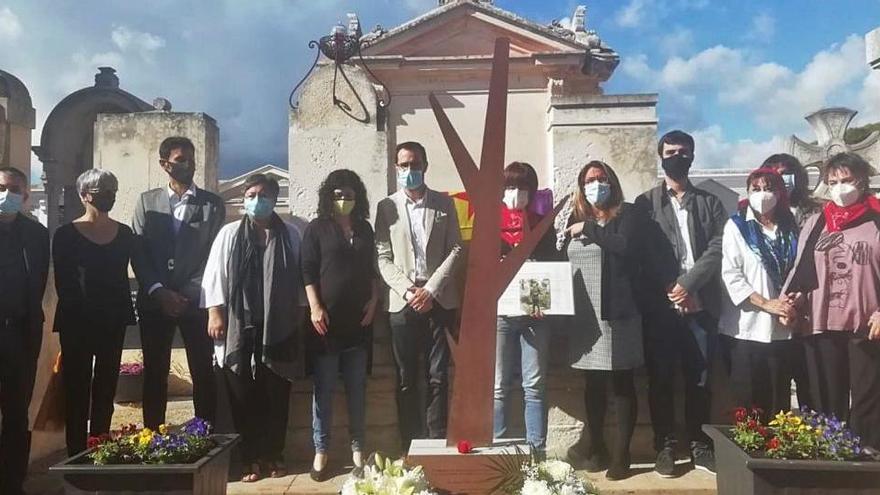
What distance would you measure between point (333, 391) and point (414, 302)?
0.77 m

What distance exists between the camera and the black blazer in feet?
14.9

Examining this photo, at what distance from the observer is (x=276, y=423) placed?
4.59 metres

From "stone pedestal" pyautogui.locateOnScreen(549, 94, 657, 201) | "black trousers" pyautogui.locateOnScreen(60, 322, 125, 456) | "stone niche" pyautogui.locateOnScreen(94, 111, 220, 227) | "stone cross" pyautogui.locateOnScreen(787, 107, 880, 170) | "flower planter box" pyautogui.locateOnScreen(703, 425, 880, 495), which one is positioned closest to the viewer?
"flower planter box" pyautogui.locateOnScreen(703, 425, 880, 495)

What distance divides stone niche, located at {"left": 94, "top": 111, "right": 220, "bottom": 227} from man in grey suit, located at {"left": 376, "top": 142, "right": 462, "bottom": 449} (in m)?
2.03

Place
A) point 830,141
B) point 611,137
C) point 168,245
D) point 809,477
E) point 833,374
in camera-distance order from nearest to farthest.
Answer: point 809,477 < point 833,374 < point 168,245 < point 611,137 < point 830,141

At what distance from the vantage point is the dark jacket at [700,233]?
4.47m

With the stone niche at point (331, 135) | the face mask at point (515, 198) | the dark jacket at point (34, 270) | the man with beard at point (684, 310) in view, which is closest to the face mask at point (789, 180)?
the man with beard at point (684, 310)

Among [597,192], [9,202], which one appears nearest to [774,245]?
[597,192]

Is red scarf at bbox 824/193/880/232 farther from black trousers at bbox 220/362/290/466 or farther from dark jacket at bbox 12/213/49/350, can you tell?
dark jacket at bbox 12/213/49/350

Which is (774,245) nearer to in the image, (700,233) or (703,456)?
(700,233)

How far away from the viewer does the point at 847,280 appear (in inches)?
163

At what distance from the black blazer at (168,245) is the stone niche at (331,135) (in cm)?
93

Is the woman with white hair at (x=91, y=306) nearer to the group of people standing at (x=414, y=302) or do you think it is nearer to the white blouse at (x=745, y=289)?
the group of people standing at (x=414, y=302)

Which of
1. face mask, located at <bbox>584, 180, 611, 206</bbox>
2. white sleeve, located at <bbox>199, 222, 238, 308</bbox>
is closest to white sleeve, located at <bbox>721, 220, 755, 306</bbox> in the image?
face mask, located at <bbox>584, 180, 611, 206</bbox>
